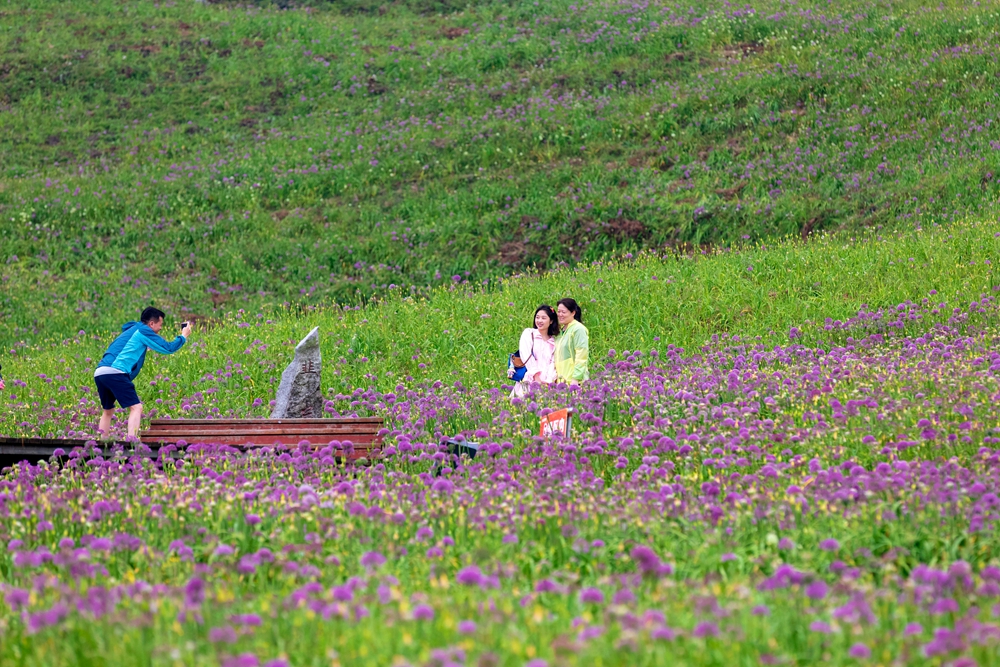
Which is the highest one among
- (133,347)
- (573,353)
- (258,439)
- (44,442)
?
(133,347)

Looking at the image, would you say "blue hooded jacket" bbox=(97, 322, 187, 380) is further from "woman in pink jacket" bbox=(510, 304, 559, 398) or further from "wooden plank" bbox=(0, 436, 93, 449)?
"woman in pink jacket" bbox=(510, 304, 559, 398)

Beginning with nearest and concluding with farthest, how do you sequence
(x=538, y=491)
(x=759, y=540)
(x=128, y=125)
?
(x=759, y=540), (x=538, y=491), (x=128, y=125)

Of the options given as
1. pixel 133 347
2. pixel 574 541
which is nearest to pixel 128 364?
pixel 133 347

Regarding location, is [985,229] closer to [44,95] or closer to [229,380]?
[229,380]

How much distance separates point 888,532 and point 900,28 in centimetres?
2410

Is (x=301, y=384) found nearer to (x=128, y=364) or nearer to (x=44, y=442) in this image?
(x=128, y=364)

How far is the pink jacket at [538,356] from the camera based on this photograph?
10.9 metres

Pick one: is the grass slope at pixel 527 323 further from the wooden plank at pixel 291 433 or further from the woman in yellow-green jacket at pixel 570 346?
the wooden plank at pixel 291 433

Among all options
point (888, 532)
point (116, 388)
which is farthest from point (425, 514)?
point (116, 388)

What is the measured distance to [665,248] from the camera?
63.5 feet

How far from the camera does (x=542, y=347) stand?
10945mm

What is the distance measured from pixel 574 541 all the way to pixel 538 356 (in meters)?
6.14

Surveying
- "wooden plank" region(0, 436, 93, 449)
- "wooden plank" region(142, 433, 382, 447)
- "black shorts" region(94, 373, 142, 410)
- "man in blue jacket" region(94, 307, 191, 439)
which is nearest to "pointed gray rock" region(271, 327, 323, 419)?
"man in blue jacket" region(94, 307, 191, 439)

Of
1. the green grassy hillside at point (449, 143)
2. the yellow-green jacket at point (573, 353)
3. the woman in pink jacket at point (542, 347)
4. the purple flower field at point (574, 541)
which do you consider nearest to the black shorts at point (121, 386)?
the purple flower field at point (574, 541)
